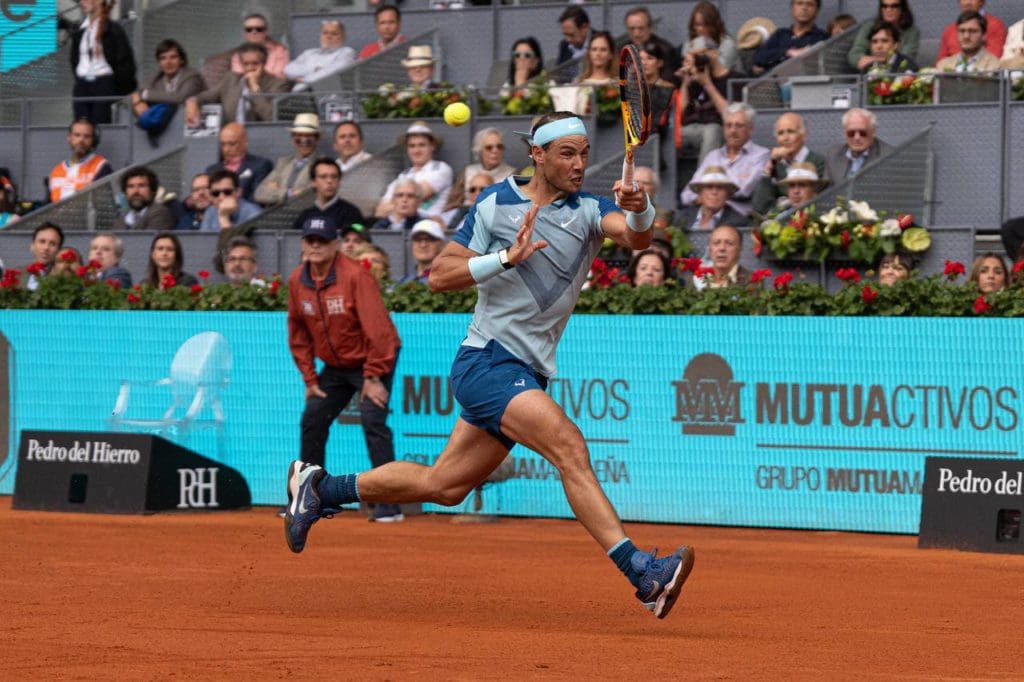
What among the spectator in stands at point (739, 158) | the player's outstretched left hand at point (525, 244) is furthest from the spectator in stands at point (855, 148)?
the player's outstretched left hand at point (525, 244)

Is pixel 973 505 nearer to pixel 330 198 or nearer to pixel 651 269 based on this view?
pixel 651 269

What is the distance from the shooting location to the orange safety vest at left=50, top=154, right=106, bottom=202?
18.6 m

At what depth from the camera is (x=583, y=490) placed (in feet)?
24.1

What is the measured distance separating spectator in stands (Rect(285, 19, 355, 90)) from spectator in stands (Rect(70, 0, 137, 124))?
6.82 feet

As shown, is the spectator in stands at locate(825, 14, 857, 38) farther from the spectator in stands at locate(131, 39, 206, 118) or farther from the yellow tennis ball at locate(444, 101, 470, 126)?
the spectator in stands at locate(131, 39, 206, 118)

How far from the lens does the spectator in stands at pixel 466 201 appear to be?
14.9 meters

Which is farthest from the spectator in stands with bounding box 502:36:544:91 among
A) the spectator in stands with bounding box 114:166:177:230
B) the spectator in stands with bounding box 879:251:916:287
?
the spectator in stands with bounding box 879:251:916:287

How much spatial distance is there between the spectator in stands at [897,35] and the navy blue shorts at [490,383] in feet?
28.2

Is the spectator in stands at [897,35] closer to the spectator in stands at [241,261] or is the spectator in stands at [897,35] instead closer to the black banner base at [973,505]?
the black banner base at [973,505]

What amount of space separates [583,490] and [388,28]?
1185 cm

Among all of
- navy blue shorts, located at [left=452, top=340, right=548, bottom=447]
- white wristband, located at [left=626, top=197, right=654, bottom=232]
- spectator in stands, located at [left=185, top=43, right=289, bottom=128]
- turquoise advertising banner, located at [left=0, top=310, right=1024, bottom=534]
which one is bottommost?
turquoise advertising banner, located at [left=0, top=310, right=1024, bottom=534]

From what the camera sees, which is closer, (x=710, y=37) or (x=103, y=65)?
(x=710, y=37)

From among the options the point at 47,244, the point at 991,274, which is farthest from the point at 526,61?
the point at 991,274

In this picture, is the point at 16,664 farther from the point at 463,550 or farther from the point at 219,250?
the point at 219,250
